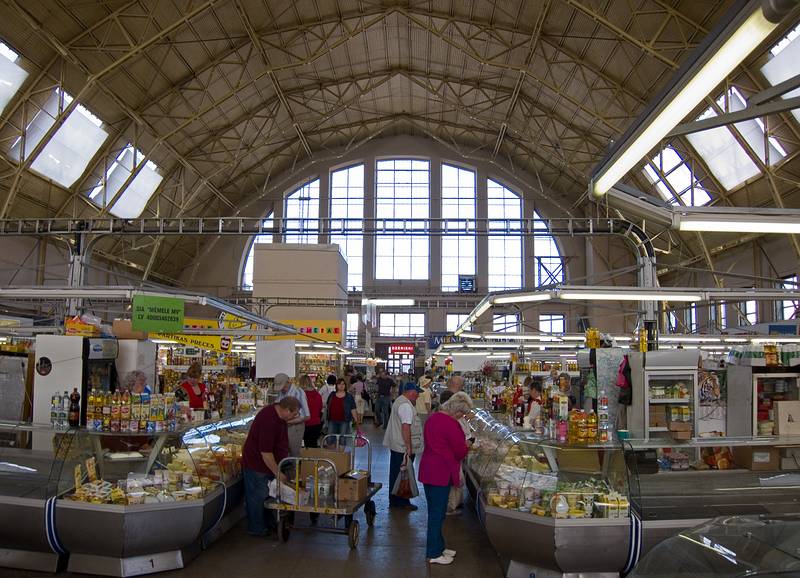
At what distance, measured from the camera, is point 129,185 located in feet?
76.2

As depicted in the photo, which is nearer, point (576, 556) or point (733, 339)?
point (576, 556)

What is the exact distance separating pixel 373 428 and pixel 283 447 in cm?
1219

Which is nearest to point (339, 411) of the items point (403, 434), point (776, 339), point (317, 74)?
point (403, 434)

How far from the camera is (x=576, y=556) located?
5191mm

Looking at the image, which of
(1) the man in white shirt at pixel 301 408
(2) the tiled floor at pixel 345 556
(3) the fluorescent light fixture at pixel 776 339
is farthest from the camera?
(3) the fluorescent light fixture at pixel 776 339

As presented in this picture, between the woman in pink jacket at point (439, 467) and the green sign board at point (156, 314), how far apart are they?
4058mm

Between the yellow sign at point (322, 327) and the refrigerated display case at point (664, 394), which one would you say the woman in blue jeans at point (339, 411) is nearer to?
the refrigerated display case at point (664, 394)

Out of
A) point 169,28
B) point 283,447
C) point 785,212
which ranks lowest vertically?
point 283,447

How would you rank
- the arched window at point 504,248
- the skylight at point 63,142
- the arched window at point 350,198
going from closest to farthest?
the skylight at point 63,142 → the arched window at point 504,248 → the arched window at point 350,198

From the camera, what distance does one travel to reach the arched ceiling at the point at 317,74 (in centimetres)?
1688

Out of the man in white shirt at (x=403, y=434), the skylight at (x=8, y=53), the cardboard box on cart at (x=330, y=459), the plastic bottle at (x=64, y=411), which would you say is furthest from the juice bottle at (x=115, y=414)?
the skylight at (x=8, y=53)

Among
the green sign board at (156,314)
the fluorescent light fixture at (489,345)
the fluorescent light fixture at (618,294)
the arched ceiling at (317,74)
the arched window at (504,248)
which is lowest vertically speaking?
the fluorescent light fixture at (489,345)

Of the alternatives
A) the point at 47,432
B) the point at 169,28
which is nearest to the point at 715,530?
the point at 47,432

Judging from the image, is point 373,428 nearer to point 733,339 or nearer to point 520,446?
point 733,339
